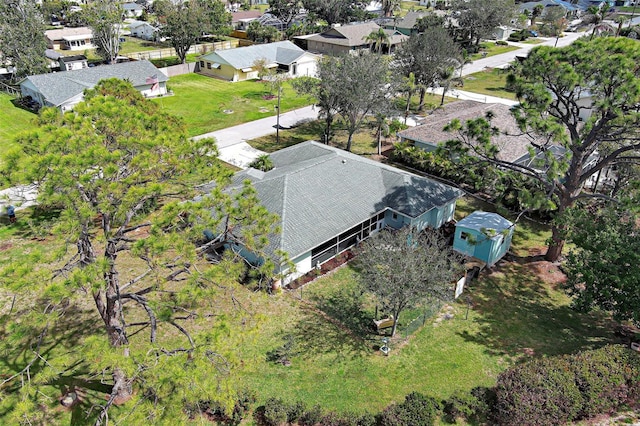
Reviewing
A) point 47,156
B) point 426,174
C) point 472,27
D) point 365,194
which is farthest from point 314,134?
point 472,27

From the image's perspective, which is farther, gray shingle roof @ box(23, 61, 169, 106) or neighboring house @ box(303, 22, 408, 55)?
neighboring house @ box(303, 22, 408, 55)

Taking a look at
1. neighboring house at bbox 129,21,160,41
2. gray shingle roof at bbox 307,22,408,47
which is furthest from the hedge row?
neighboring house at bbox 129,21,160,41

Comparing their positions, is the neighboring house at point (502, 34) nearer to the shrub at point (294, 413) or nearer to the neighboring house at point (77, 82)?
the neighboring house at point (77, 82)

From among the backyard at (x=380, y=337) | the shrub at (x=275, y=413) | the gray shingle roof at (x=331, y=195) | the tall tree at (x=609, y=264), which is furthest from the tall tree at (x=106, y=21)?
the tall tree at (x=609, y=264)

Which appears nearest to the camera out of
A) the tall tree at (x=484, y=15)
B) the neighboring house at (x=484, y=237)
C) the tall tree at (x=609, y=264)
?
the tall tree at (x=609, y=264)

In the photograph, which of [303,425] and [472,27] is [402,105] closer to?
[472,27]

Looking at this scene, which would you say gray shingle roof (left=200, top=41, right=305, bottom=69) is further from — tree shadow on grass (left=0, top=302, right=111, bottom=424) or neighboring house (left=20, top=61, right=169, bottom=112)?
tree shadow on grass (left=0, top=302, right=111, bottom=424)
